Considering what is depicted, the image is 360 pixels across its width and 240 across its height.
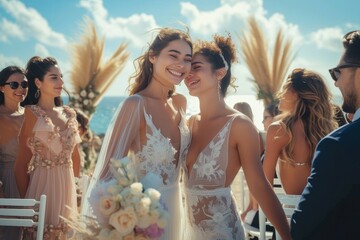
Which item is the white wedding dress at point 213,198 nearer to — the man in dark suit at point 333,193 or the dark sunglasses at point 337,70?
the dark sunglasses at point 337,70

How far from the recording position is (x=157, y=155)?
2311 mm

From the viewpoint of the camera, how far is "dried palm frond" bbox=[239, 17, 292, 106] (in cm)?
710

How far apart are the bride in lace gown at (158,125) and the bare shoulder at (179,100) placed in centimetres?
2

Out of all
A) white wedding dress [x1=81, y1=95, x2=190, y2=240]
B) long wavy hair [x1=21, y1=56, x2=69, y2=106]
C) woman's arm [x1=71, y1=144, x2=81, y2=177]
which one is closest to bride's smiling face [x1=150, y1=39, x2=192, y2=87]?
white wedding dress [x1=81, y1=95, x2=190, y2=240]

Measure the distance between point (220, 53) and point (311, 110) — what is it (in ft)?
3.08

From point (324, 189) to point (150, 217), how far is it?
638 mm

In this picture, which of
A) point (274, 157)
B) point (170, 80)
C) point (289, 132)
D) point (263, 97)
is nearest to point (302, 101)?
point (289, 132)

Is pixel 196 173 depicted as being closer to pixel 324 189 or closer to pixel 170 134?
pixel 170 134

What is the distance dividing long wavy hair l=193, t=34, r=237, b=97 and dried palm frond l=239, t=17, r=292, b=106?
4.25m

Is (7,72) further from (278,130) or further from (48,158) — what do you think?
(278,130)

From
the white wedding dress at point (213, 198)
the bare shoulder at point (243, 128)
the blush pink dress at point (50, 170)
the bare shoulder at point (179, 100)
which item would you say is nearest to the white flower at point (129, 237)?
the white wedding dress at point (213, 198)

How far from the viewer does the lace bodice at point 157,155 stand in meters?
2.30

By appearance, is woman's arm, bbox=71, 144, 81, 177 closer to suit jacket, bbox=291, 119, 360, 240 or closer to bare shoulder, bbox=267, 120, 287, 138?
bare shoulder, bbox=267, 120, 287, 138

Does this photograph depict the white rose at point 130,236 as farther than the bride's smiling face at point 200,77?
A: No
